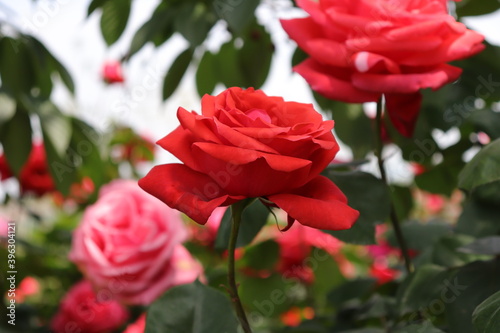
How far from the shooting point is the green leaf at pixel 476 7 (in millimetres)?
667

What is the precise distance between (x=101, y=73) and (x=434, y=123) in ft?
5.66

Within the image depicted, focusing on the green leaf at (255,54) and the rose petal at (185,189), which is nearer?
the rose petal at (185,189)

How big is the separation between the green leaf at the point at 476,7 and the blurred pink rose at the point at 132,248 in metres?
0.48

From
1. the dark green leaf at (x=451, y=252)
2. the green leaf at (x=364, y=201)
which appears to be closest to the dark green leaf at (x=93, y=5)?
the green leaf at (x=364, y=201)

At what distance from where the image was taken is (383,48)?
48 cm

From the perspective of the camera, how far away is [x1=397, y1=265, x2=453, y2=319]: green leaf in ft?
1.59

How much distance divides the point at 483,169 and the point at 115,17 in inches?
21.6

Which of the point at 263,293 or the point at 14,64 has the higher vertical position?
the point at 14,64

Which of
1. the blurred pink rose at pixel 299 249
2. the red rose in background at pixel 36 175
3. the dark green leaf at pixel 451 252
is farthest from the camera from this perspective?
A: the red rose in background at pixel 36 175

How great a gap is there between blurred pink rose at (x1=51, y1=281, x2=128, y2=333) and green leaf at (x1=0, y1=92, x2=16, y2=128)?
337mm

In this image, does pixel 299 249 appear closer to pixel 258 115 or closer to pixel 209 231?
pixel 209 231

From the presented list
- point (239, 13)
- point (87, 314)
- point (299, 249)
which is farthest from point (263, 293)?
point (239, 13)

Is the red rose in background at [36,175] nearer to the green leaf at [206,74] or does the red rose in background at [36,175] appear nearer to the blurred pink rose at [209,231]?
the blurred pink rose at [209,231]

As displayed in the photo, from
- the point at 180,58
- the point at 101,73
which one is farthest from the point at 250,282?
the point at 101,73
